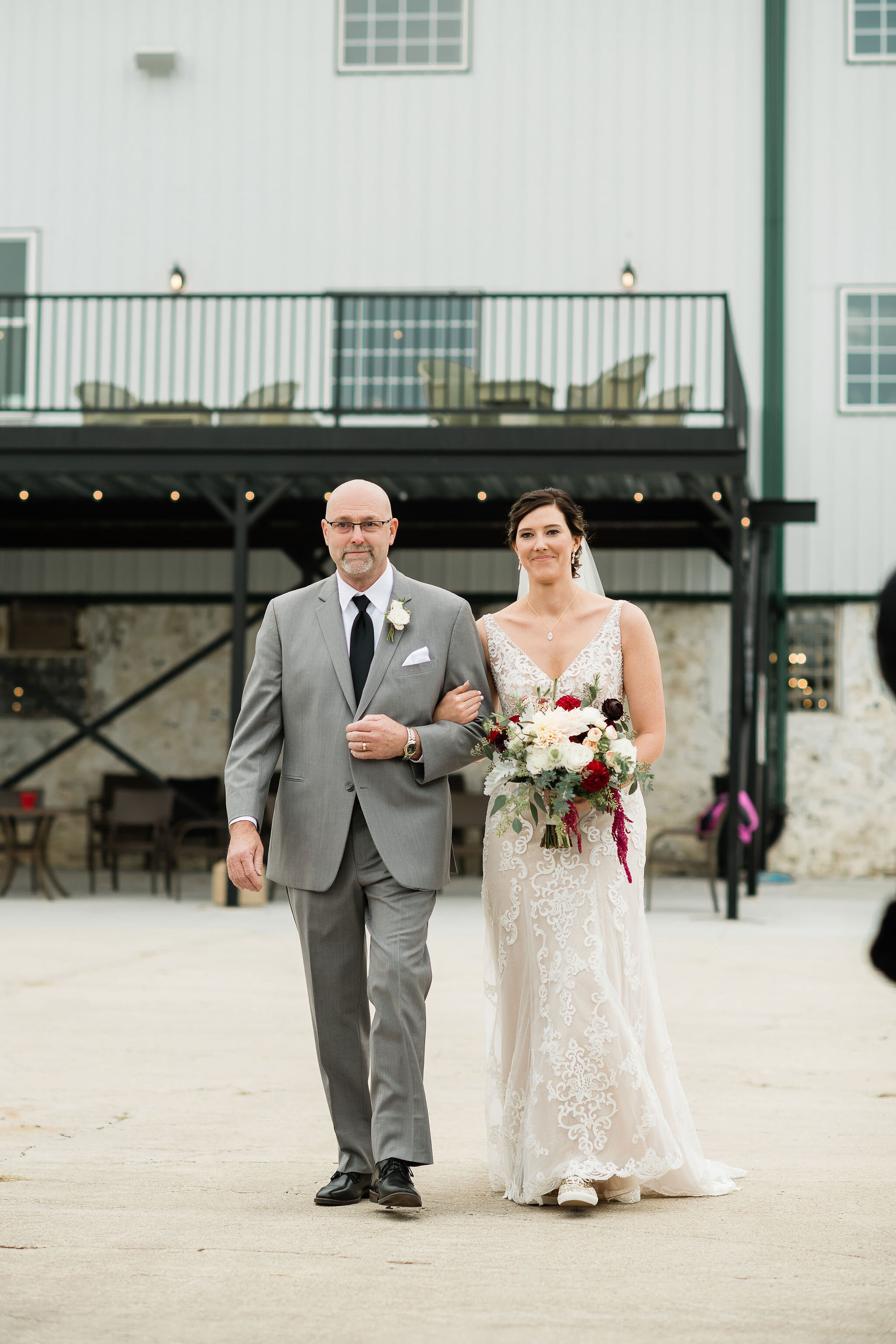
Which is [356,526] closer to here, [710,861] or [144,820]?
[710,861]

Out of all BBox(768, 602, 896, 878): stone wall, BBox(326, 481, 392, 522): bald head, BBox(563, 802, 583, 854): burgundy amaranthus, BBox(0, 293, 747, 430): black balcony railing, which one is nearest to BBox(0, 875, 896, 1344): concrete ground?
BBox(563, 802, 583, 854): burgundy amaranthus

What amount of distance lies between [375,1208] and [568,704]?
1.41m

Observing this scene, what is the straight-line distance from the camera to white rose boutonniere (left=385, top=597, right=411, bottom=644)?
3.85 meters

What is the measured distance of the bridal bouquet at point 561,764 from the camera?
3809 mm

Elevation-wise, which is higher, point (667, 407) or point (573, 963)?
point (667, 407)

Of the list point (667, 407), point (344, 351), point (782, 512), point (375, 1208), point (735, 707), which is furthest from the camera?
point (344, 351)

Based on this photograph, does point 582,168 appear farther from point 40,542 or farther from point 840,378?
point 40,542

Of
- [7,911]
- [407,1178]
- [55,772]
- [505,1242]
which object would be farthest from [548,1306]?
[55,772]

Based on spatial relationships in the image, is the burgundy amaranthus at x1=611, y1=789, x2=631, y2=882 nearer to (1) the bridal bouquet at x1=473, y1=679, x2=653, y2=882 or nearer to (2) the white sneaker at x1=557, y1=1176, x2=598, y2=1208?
(1) the bridal bouquet at x1=473, y1=679, x2=653, y2=882

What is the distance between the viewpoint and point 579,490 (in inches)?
532

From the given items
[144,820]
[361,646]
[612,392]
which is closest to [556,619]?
[361,646]

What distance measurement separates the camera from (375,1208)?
3.65 meters

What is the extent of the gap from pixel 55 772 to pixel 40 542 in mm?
2484

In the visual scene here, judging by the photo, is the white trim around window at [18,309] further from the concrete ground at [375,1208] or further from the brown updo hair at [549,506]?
the brown updo hair at [549,506]
